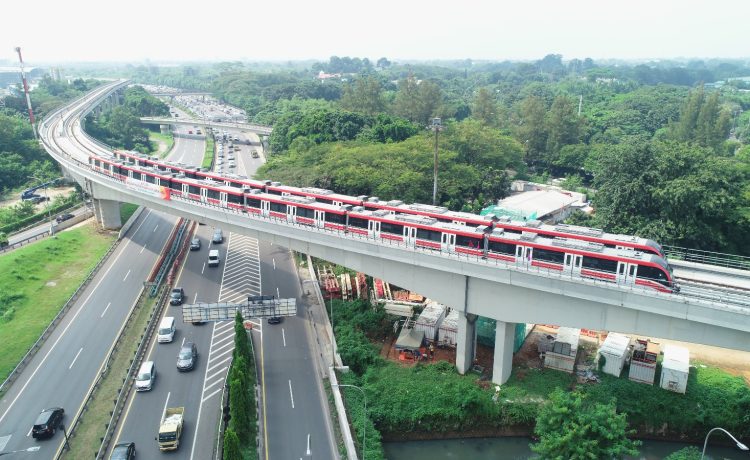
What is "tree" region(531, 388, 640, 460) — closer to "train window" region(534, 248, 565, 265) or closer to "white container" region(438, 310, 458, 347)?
"train window" region(534, 248, 565, 265)

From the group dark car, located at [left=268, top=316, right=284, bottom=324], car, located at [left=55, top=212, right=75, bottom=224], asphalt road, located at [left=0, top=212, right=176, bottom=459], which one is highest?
car, located at [left=55, top=212, right=75, bottom=224]

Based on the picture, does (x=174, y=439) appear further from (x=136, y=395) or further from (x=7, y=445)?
(x=7, y=445)

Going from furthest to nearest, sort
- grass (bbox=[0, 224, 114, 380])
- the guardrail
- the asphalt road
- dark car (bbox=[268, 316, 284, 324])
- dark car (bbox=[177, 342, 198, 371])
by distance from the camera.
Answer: dark car (bbox=[268, 316, 284, 324]) < grass (bbox=[0, 224, 114, 380]) < dark car (bbox=[177, 342, 198, 371]) < the guardrail < the asphalt road

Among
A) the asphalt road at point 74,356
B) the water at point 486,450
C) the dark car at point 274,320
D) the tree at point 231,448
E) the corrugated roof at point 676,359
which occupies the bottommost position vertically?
the water at point 486,450

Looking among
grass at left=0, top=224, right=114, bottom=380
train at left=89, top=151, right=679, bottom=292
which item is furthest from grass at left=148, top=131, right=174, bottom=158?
train at left=89, top=151, right=679, bottom=292

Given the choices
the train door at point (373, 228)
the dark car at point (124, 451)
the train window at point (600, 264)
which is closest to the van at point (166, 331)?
the dark car at point (124, 451)

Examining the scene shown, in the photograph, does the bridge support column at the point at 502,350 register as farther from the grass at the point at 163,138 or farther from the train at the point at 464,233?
the grass at the point at 163,138

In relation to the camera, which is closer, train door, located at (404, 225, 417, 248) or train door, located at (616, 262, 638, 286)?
train door, located at (616, 262, 638, 286)
